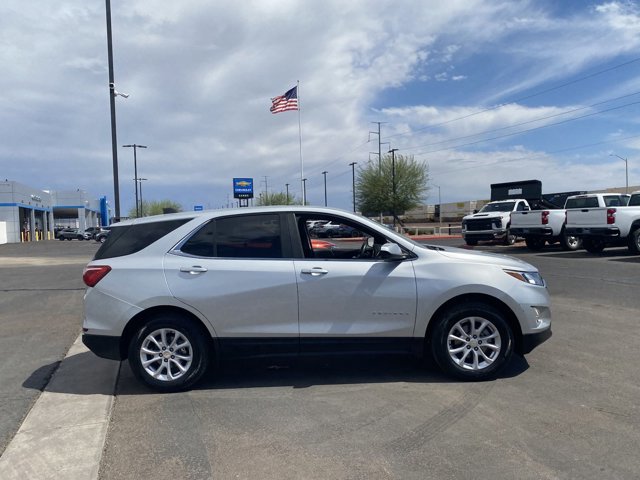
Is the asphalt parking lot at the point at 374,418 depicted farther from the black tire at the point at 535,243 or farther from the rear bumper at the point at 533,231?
the black tire at the point at 535,243

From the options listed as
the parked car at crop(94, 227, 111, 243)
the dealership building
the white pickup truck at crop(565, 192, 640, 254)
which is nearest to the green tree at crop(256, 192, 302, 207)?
the dealership building

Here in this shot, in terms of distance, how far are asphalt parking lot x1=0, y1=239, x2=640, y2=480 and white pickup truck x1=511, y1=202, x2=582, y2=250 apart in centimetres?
1294

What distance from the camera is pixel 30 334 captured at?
789 cm

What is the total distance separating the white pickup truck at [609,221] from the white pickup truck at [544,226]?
100 cm

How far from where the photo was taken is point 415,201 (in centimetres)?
6272

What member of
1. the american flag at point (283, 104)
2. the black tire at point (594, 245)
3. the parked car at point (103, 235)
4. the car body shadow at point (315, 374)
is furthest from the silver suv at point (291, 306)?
the american flag at point (283, 104)

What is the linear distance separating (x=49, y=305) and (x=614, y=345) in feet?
32.0

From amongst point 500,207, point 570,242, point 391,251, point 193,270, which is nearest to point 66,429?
point 193,270

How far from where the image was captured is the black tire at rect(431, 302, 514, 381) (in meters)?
5.15

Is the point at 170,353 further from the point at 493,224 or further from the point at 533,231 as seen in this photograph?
the point at 493,224

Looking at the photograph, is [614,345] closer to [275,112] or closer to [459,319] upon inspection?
[459,319]

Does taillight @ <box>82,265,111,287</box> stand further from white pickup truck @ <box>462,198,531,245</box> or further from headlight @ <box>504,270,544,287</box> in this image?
white pickup truck @ <box>462,198,531,245</box>

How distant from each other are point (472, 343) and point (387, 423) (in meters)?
1.36

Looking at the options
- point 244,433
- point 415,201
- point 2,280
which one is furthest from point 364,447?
point 415,201
